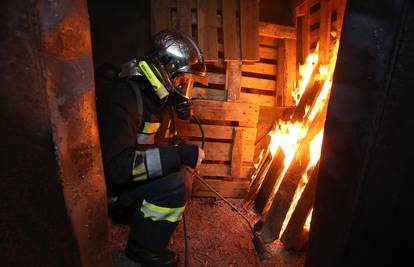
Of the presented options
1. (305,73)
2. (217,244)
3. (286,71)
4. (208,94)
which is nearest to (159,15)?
(208,94)

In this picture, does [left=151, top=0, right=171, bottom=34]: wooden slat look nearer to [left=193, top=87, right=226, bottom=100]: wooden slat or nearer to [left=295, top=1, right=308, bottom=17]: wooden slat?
[left=193, top=87, right=226, bottom=100]: wooden slat

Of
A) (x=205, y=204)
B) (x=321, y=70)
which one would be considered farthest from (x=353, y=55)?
(x=205, y=204)

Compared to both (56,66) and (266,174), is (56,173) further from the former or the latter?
(266,174)

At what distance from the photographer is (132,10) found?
426 centimetres

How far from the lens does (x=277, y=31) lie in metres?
4.32

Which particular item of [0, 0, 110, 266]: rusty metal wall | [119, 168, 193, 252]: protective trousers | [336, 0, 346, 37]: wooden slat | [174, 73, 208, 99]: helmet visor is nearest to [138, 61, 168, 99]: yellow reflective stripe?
[174, 73, 208, 99]: helmet visor

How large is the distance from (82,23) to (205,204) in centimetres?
330

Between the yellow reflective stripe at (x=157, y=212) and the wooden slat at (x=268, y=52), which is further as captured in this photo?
the wooden slat at (x=268, y=52)

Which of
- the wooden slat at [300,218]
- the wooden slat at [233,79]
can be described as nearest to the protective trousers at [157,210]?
the wooden slat at [300,218]

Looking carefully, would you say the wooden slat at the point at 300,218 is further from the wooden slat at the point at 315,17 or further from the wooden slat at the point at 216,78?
the wooden slat at the point at 315,17

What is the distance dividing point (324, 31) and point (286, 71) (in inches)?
33.7

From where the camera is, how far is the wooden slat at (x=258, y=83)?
14.2ft

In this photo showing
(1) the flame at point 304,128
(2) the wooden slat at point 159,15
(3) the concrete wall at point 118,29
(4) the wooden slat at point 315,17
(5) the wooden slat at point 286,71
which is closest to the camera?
(1) the flame at point 304,128

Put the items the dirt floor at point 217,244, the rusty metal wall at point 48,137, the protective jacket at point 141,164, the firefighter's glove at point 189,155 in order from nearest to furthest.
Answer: the rusty metal wall at point 48,137 < the protective jacket at point 141,164 < the firefighter's glove at point 189,155 < the dirt floor at point 217,244
